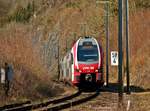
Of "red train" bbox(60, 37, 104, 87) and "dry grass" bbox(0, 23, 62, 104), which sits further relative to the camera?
"red train" bbox(60, 37, 104, 87)

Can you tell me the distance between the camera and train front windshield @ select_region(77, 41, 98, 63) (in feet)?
115

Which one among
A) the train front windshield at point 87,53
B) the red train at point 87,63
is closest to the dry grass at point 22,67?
the red train at point 87,63

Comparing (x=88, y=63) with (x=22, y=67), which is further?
(x=88, y=63)

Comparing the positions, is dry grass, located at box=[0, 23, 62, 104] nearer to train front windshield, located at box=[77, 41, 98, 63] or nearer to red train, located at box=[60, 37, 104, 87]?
red train, located at box=[60, 37, 104, 87]

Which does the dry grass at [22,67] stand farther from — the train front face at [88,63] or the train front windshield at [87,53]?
the train front windshield at [87,53]

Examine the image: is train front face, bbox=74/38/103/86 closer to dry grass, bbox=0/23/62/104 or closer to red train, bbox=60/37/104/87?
red train, bbox=60/37/104/87

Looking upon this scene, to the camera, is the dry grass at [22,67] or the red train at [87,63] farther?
the red train at [87,63]

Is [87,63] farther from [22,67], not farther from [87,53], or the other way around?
[22,67]

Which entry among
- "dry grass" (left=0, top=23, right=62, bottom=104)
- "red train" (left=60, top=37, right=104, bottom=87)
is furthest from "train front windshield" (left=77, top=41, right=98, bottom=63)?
"dry grass" (left=0, top=23, right=62, bottom=104)

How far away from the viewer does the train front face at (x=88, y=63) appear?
3509cm

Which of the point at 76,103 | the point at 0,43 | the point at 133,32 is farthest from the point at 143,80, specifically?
the point at 133,32

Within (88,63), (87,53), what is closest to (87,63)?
(88,63)

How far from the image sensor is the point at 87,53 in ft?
116

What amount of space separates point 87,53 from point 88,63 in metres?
0.70
